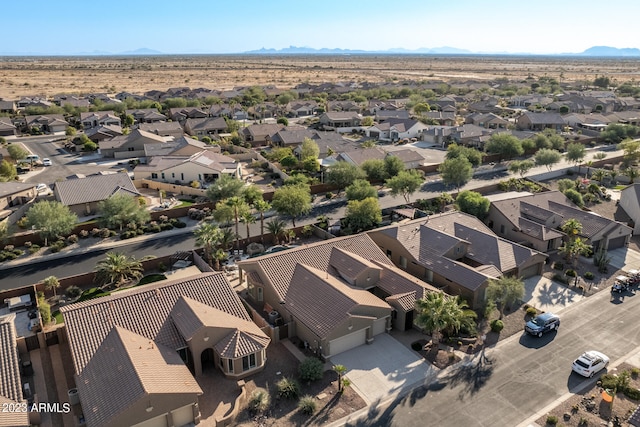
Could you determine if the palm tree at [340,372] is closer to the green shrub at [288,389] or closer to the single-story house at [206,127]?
the green shrub at [288,389]

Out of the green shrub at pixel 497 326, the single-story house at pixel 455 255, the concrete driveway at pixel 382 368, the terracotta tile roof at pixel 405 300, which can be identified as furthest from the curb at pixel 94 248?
the green shrub at pixel 497 326

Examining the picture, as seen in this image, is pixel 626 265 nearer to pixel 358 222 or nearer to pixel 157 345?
pixel 358 222

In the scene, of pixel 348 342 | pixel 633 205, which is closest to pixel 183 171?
pixel 348 342

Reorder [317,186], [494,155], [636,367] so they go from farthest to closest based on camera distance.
Answer: [494,155]
[317,186]
[636,367]

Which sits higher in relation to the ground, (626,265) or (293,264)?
(293,264)

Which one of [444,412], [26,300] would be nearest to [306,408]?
[444,412]

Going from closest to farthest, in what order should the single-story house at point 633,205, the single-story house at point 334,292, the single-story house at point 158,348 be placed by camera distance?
the single-story house at point 158,348, the single-story house at point 334,292, the single-story house at point 633,205

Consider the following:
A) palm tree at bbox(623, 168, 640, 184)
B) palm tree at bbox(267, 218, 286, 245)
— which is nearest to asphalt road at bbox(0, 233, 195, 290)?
palm tree at bbox(267, 218, 286, 245)
